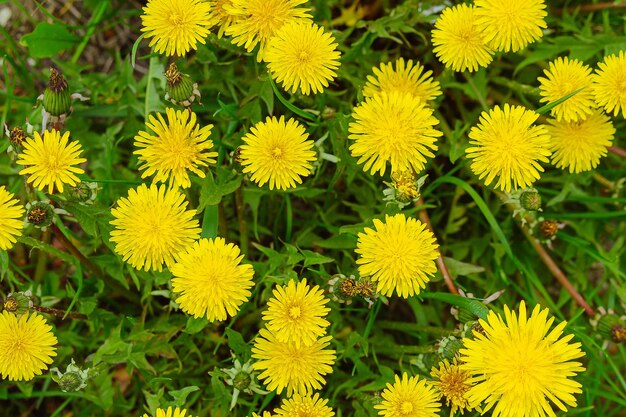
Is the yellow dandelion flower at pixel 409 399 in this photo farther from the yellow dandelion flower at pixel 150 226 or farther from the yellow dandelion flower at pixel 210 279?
the yellow dandelion flower at pixel 150 226

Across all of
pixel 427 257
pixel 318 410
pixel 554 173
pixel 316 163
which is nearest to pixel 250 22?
pixel 316 163

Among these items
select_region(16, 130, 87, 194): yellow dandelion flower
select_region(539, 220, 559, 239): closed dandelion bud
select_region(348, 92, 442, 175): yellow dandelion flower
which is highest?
select_region(539, 220, 559, 239): closed dandelion bud

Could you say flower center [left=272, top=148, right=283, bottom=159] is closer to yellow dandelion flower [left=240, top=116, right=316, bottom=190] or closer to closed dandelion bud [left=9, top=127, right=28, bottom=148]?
yellow dandelion flower [left=240, top=116, right=316, bottom=190]

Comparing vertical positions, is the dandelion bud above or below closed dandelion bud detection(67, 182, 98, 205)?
below

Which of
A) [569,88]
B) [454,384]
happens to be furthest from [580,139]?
[454,384]

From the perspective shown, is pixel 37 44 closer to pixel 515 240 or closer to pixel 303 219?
pixel 303 219

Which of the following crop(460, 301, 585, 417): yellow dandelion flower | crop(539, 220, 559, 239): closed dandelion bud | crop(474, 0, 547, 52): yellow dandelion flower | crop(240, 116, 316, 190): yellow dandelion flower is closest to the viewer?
crop(460, 301, 585, 417): yellow dandelion flower

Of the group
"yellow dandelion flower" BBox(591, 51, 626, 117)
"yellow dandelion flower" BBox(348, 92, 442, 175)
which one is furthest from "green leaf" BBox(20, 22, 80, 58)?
"yellow dandelion flower" BBox(591, 51, 626, 117)

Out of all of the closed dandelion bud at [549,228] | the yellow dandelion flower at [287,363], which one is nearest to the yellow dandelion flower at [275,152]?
the yellow dandelion flower at [287,363]
